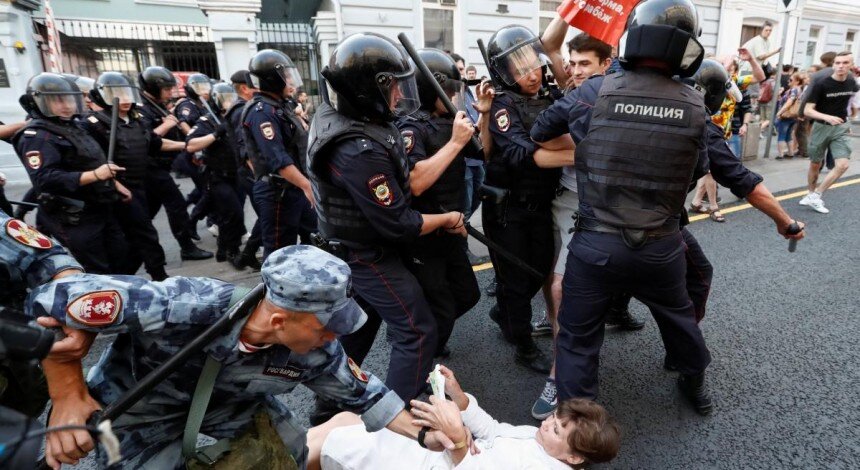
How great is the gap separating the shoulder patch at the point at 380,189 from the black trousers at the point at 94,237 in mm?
2789

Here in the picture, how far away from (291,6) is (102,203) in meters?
14.1

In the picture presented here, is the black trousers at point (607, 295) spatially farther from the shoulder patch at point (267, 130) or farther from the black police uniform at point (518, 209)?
the shoulder patch at point (267, 130)

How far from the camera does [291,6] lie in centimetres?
1602

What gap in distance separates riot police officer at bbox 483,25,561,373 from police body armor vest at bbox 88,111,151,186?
3.33 metres

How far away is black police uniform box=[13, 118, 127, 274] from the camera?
3.52 meters

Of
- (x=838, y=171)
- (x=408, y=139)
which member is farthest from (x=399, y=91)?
(x=838, y=171)

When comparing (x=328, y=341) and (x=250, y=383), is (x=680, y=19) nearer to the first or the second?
(x=328, y=341)

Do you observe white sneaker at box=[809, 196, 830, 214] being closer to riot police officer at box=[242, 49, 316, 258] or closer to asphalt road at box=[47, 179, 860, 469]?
asphalt road at box=[47, 179, 860, 469]

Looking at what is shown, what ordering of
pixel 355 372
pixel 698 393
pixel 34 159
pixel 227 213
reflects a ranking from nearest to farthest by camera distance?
pixel 355 372 → pixel 698 393 → pixel 34 159 → pixel 227 213

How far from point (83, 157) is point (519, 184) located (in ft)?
10.3

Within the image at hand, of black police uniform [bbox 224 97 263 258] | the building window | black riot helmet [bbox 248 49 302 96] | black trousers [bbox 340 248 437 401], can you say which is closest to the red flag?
black trousers [bbox 340 248 437 401]

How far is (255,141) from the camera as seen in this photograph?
3988mm

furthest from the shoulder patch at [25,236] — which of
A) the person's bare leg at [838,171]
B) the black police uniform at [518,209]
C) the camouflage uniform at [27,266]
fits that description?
the person's bare leg at [838,171]

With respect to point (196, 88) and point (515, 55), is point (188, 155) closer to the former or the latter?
point (196, 88)
